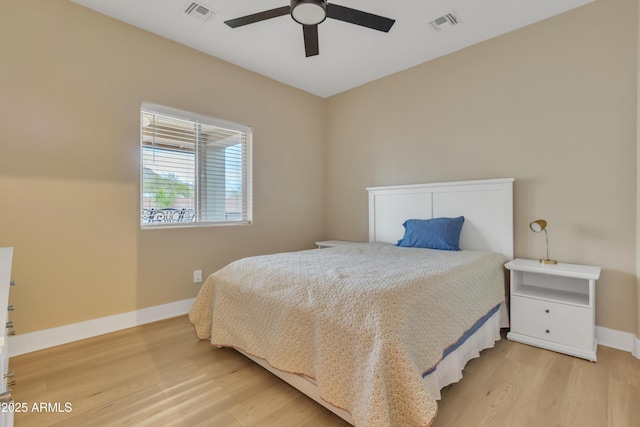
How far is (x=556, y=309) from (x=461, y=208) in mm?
1127

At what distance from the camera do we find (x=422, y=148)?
336 cm

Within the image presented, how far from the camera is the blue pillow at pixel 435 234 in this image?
2.79 meters

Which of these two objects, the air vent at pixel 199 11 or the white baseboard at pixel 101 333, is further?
the air vent at pixel 199 11

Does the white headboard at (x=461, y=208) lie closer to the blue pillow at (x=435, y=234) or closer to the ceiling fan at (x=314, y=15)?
the blue pillow at (x=435, y=234)

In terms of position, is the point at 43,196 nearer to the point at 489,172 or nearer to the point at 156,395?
the point at 156,395

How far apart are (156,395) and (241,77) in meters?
3.08

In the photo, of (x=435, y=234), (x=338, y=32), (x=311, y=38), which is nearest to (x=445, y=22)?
(x=338, y=32)

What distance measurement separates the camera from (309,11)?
1921 mm

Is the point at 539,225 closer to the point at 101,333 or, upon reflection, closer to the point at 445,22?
the point at 445,22

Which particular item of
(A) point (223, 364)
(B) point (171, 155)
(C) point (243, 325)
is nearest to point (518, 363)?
(C) point (243, 325)

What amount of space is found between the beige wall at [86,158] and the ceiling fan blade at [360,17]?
1.68 metres

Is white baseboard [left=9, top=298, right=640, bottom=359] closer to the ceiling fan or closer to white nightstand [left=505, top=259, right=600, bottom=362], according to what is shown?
white nightstand [left=505, top=259, right=600, bottom=362]

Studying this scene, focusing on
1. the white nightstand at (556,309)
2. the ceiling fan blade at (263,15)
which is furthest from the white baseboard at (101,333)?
the ceiling fan blade at (263,15)

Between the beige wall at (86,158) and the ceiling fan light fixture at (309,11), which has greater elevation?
the ceiling fan light fixture at (309,11)
